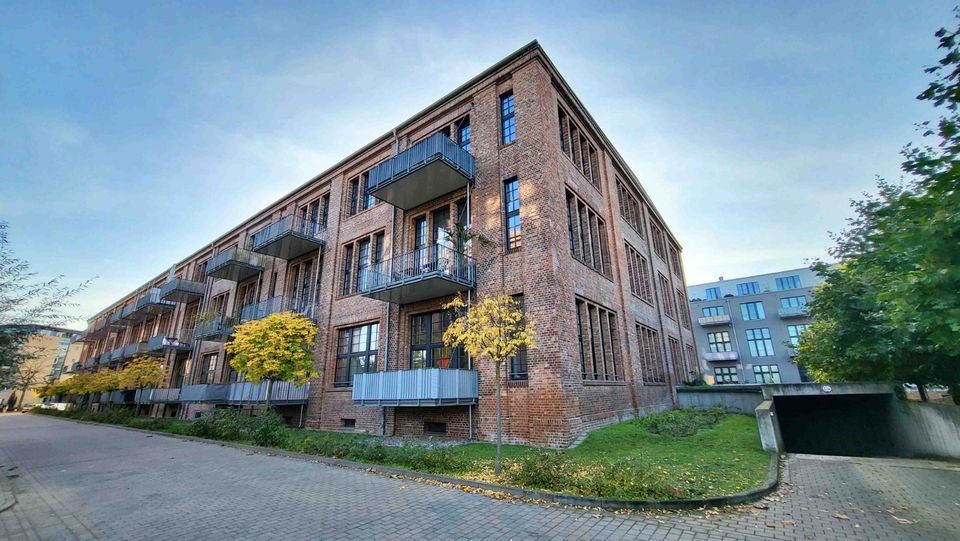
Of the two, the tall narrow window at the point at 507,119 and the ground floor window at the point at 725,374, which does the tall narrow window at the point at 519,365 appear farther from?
the ground floor window at the point at 725,374

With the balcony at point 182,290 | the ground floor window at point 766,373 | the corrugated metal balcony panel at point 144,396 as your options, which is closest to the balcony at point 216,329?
the balcony at point 182,290

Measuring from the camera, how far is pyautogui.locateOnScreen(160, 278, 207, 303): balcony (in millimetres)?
25438

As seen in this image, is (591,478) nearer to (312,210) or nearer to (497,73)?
(497,73)

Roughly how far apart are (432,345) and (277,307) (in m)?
9.72

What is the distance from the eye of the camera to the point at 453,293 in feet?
40.2

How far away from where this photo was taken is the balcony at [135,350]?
2777 cm

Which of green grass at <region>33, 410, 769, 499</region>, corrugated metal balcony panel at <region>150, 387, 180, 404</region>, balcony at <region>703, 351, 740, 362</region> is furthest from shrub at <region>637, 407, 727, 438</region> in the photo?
balcony at <region>703, 351, 740, 362</region>

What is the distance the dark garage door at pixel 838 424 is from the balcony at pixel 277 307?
818 inches

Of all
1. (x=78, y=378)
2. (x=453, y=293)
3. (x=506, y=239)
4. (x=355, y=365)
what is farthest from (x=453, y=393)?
(x=78, y=378)

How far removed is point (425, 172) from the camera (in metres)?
12.6

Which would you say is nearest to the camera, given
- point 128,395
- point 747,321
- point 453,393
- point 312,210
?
point 453,393

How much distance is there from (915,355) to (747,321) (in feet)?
122

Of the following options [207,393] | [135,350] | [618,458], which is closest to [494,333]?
[618,458]

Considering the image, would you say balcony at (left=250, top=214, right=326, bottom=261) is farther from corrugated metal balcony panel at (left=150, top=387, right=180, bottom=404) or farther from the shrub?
the shrub
